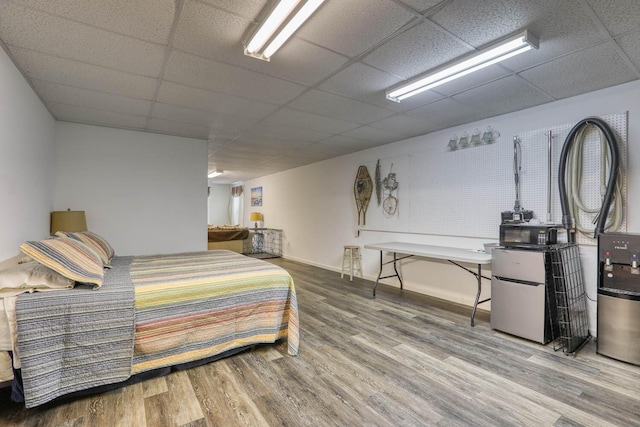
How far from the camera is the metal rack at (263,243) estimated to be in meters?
8.10

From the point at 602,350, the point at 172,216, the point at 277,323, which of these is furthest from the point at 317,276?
the point at 602,350

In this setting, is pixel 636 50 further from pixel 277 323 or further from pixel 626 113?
pixel 277 323

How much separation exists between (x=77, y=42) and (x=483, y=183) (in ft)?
13.4

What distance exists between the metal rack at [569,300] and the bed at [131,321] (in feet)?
7.60

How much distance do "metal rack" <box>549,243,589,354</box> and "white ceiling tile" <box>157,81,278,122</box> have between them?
3123mm

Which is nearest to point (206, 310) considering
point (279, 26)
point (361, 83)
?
point (279, 26)

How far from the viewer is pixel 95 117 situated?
3.66 metres

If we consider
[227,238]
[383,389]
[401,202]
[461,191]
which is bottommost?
[383,389]

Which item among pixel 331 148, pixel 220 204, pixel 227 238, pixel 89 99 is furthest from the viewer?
pixel 220 204

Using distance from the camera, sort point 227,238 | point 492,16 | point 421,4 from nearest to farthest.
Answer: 1. point 421,4
2. point 492,16
3. point 227,238

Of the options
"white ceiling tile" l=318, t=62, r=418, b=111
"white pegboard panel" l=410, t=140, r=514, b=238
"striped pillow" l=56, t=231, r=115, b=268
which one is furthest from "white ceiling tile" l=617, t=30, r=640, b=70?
"striped pillow" l=56, t=231, r=115, b=268

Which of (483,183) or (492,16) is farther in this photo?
(483,183)

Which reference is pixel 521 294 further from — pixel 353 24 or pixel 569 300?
pixel 353 24

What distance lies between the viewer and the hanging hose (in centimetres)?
268
